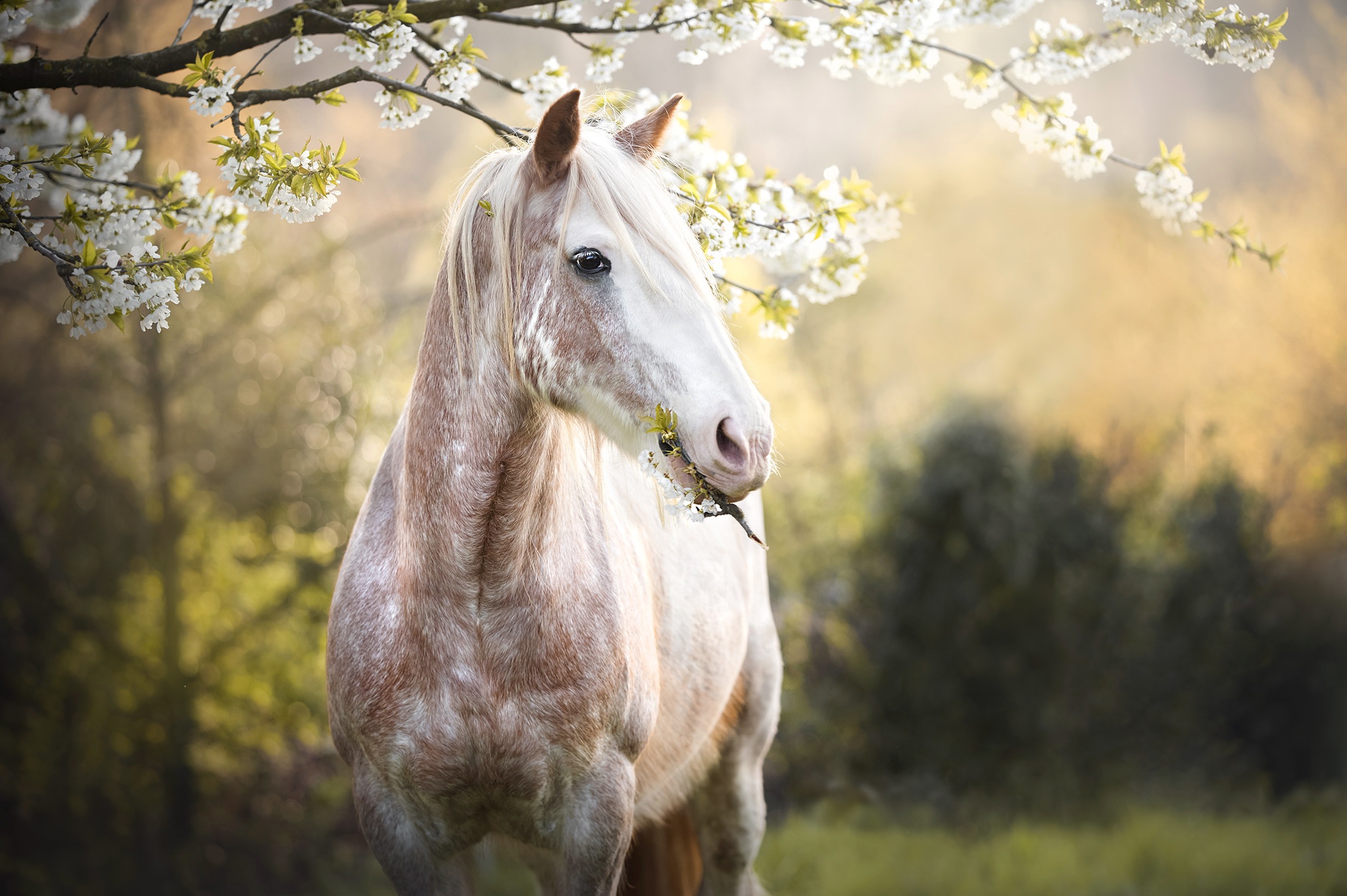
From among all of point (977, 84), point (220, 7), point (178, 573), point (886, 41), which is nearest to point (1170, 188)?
point (977, 84)

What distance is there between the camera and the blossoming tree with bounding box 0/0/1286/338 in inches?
71.0

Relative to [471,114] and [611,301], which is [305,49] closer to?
[471,114]

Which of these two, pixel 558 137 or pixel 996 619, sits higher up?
pixel 558 137

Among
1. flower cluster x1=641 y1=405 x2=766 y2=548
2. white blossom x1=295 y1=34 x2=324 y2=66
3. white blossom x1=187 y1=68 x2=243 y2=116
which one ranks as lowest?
flower cluster x1=641 y1=405 x2=766 y2=548

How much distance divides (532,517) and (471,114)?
3.03ft

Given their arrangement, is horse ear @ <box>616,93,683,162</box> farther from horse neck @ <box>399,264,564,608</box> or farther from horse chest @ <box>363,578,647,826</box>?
horse chest @ <box>363,578,647,826</box>

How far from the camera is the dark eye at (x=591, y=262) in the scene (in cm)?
168

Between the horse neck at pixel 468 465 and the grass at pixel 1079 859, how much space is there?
4.11 meters

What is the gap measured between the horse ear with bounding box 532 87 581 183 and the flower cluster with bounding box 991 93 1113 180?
1360 millimetres

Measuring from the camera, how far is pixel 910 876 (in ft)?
17.1

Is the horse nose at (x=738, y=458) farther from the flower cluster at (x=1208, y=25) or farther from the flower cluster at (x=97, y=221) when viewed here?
the flower cluster at (x=1208, y=25)

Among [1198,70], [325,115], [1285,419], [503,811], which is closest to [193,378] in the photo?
[325,115]

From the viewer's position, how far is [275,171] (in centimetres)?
182

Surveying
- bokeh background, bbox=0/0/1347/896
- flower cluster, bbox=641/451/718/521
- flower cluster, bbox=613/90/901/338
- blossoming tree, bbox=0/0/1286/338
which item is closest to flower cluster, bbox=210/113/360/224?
blossoming tree, bbox=0/0/1286/338
